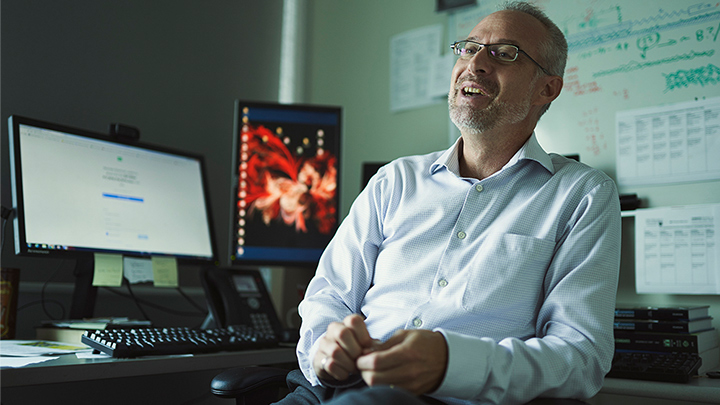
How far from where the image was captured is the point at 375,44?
2.39 meters

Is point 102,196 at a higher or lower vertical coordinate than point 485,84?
lower

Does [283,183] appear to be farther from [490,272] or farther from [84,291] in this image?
[490,272]

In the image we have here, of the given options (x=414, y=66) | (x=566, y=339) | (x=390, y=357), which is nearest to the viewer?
(x=390, y=357)

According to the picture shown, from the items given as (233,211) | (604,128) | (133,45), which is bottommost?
(233,211)

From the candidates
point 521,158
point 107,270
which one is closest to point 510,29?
point 521,158

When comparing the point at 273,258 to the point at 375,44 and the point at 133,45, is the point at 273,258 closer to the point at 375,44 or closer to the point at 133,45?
the point at 133,45

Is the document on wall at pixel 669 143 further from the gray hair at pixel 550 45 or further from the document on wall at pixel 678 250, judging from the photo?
the gray hair at pixel 550 45

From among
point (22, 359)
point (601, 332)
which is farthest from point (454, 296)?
point (22, 359)

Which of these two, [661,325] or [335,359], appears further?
[661,325]

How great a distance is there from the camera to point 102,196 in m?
1.56

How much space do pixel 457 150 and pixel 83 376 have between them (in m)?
0.89

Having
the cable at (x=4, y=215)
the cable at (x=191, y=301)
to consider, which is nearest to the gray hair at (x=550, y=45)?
the cable at (x=191, y=301)

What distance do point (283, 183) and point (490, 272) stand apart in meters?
1.06

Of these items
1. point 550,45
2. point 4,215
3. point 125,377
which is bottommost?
point 125,377
